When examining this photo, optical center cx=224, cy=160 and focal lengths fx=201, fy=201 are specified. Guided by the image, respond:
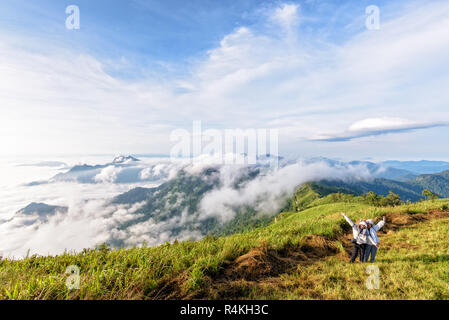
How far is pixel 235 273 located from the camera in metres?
6.12

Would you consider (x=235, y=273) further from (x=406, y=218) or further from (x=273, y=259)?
(x=406, y=218)

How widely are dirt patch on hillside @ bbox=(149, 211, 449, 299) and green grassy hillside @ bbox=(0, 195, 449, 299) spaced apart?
0.02 metres

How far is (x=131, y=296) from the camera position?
4414 mm

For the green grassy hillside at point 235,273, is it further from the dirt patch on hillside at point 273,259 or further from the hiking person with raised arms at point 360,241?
the hiking person with raised arms at point 360,241

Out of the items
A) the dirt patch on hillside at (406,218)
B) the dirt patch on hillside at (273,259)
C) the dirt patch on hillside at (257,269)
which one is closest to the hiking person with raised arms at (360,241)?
the dirt patch on hillside at (257,269)

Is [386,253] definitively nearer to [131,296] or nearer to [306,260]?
[306,260]

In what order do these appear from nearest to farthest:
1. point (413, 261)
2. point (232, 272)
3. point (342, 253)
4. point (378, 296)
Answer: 1. point (378, 296)
2. point (232, 272)
3. point (413, 261)
4. point (342, 253)

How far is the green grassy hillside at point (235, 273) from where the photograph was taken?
4.66 metres

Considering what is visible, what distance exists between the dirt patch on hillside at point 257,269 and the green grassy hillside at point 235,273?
23 millimetres

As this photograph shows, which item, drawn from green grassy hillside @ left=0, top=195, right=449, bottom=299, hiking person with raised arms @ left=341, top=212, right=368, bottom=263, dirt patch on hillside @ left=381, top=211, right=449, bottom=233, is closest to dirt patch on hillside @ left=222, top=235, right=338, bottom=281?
green grassy hillside @ left=0, top=195, right=449, bottom=299

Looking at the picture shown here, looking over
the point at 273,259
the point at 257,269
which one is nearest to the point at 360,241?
the point at 273,259

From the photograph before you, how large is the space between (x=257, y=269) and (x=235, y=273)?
2.35 feet
